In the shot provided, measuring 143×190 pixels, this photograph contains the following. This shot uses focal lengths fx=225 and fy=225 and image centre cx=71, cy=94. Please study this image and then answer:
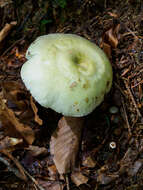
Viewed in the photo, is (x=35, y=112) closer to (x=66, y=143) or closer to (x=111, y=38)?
(x=66, y=143)

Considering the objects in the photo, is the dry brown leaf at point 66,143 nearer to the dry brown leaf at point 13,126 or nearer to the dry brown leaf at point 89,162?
the dry brown leaf at point 89,162

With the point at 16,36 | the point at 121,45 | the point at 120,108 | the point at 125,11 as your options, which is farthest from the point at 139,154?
the point at 16,36

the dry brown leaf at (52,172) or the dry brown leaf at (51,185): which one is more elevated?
the dry brown leaf at (52,172)

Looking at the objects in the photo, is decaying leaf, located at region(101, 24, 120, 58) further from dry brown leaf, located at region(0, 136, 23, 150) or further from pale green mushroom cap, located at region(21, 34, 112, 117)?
dry brown leaf, located at region(0, 136, 23, 150)

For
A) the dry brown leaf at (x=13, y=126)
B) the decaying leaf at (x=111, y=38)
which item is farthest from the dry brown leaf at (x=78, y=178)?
the decaying leaf at (x=111, y=38)

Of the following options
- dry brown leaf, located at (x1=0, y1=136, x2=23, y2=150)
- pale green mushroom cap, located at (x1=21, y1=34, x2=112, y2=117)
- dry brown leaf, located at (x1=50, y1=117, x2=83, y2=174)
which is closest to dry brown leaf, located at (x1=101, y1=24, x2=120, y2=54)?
pale green mushroom cap, located at (x1=21, y1=34, x2=112, y2=117)

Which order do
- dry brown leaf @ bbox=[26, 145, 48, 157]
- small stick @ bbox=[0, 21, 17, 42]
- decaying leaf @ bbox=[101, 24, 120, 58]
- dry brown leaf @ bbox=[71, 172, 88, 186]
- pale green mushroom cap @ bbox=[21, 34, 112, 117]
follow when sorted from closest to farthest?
pale green mushroom cap @ bbox=[21, 34, 112, 117] → dry brown leaf @ bbox=[71, 172, 88, 186] → dry brown leaf @ bbox=[26, 145, 48, 157] → decaying leaf @ bbox=[101, 24, 120, 58] → small stick @ bbox=[0, 21, 17, 42]

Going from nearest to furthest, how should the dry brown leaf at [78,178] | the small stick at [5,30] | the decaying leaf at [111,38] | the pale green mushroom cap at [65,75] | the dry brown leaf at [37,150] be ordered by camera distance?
the pale green mushroom cap at [65,75] < the dry brown leaf at [78,178] < the dry brown leaf at [37,150] < the decaying leaf at [111,38] < the small stick at [5,30]

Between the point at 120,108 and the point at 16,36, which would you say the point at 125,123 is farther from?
the point at 16,36
